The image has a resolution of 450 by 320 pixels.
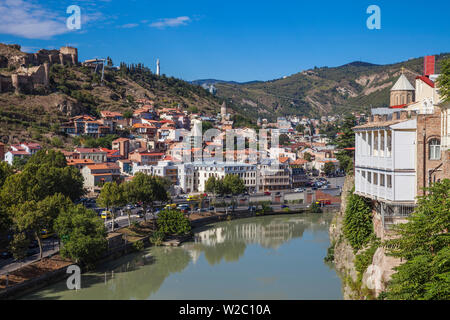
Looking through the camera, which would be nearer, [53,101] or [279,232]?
[279,232]

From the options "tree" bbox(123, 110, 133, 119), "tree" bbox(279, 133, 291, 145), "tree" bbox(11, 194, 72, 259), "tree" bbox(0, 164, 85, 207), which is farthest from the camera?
"tree" bbox(279, 133, 291, 145)

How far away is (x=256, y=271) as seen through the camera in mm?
17141

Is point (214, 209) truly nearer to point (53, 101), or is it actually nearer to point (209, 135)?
point (209, 135)

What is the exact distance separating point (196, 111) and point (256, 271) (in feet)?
190

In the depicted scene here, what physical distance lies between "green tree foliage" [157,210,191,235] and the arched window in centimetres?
1483

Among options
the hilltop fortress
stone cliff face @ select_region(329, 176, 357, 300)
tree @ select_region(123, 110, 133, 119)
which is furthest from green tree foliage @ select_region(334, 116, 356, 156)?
the hilltop fortress

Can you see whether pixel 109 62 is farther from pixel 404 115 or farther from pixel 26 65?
pixel 404 115

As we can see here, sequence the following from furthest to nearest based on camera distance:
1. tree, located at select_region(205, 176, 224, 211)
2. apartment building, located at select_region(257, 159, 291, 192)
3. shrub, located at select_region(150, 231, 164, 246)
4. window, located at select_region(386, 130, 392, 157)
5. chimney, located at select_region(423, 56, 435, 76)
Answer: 1. apartment building, located at select_region(257, 159, 291, 192)
2. tree, located at select_region(205, 176, 224, 211)
3. shrub, located at select_region(150, 231, 164, 246)
4. chimney, located at select_region(423, 56, 435, 76)
5. window, located at select_region(386, 130, 392, 157)

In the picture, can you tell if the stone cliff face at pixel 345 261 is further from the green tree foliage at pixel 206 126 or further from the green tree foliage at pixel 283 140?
the green tree foliage at pixel 283 140

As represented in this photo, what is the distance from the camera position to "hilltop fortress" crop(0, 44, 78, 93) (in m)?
55.2

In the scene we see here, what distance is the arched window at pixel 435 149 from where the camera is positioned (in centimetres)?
1003

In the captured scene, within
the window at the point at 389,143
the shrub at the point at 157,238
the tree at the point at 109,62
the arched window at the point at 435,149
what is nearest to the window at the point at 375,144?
the window at the point at 389,143

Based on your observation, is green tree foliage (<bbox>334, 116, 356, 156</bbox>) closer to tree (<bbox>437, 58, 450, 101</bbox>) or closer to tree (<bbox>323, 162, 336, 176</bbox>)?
tree (<bbox>437, 58, 450, 101</bbox>)
